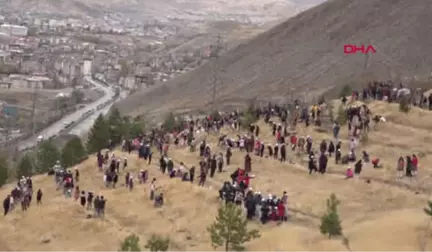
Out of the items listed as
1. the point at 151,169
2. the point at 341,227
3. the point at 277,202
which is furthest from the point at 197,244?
the point at 151,169

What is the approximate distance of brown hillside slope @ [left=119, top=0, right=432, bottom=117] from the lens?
3351 inches

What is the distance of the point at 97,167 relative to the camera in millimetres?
42531

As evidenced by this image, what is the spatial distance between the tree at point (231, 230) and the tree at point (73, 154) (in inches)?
992

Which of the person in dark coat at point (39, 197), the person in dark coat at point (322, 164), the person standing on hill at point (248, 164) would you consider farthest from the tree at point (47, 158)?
the person in dark coat at point (322, 164)

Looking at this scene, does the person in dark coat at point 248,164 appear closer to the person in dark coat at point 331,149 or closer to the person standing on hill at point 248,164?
the person standing on hill at point 248,164

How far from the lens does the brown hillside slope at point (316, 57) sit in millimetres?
85125

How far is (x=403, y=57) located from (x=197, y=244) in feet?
199

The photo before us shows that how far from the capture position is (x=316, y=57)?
3804 inches

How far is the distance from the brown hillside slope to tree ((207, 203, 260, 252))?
4955 cm

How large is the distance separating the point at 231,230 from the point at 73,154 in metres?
27.0

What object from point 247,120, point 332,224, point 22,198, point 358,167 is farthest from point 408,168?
point 22,198

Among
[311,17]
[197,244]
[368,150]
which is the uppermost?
[311,17]

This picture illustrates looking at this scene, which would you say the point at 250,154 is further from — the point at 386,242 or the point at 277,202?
the point at 386,242

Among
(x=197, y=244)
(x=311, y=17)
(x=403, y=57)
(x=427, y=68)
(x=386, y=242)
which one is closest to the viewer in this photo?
(x=386, y=242)
